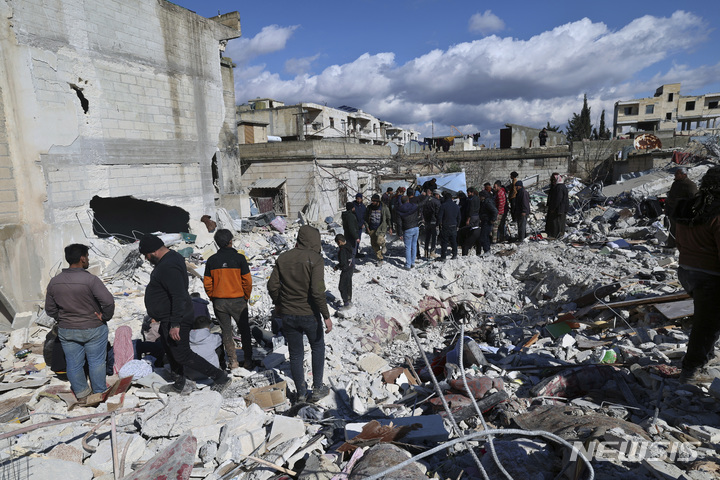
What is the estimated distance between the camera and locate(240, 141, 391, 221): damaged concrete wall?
47.2 feet

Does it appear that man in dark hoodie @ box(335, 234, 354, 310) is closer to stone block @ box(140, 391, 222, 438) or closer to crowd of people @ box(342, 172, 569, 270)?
crowd of people @ box(342, 172, 569, 270)

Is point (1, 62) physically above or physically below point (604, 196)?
above

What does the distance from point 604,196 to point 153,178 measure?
13833 mm

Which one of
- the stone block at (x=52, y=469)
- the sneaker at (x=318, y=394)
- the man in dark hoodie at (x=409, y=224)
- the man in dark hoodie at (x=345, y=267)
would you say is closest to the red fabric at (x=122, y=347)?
the stone block at (x=52, y=469)

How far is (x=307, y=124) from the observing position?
3691 centimetres

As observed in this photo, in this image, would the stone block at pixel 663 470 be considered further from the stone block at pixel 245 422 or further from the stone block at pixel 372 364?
the stone block at pixel 372 364

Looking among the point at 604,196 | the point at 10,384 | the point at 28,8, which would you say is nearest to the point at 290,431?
the point at 10,384

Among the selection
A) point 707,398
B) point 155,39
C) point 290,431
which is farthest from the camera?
point 155,39

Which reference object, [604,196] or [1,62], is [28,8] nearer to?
[1,62]

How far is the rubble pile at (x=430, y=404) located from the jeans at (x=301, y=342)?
0.27 meters

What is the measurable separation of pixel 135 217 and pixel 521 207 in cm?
1136

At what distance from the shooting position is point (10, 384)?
173 inches

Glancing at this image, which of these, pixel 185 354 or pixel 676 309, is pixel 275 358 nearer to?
pixel 185 354
